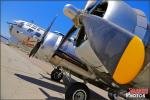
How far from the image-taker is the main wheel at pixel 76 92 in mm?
9766

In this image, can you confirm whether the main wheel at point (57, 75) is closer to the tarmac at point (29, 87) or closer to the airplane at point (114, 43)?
the tarmac at point (29, 87)

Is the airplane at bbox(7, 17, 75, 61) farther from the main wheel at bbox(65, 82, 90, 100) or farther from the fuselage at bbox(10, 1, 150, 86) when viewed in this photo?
the main wheel at bbox(65, 82, 90, 100)

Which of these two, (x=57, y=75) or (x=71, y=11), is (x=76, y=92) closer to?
(x=71, y=11)

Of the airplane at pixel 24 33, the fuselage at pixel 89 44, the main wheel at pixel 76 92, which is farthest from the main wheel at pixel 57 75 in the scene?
the main wheel at pixel 76 92

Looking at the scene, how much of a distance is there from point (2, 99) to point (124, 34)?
379 centimetres

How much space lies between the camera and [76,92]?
9820 millimetres

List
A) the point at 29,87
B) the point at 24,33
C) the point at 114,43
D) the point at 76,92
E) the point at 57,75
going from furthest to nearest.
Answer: the point at 24,33
the point at 57,75
the point at 29,87
the point at 76,92
the point at 114,43

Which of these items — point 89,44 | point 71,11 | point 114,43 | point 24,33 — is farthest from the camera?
point 24,33

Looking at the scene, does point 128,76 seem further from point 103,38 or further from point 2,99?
point 2,99

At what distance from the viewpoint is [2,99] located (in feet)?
26.6

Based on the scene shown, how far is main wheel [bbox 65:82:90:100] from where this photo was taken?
384 inches

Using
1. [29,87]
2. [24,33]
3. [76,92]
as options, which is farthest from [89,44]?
[24,33]

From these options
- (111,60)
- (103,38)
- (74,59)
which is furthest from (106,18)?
(74,59)

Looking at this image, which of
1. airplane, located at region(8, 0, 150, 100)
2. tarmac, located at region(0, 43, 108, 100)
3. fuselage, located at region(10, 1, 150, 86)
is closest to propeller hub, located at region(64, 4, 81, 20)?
airplane, located at region(8, 0, 150, 100)
